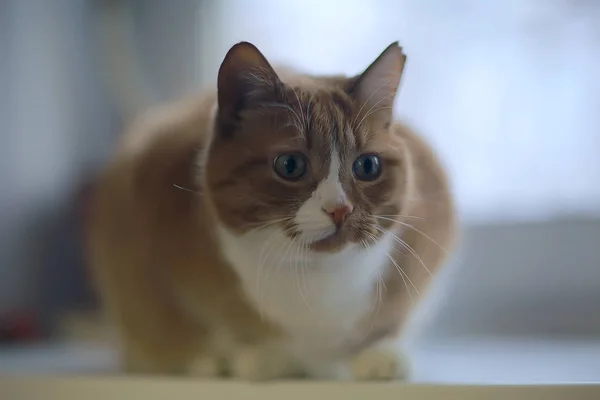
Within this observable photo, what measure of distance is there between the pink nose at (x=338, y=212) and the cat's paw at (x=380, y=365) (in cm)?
20

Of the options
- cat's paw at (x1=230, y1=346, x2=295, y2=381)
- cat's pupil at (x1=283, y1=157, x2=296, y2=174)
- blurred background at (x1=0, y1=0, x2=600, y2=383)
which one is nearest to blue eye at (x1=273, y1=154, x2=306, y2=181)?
cat's pupil at (x1=283, y1=157, x2=296, y2=174)

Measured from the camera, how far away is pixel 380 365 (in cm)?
79

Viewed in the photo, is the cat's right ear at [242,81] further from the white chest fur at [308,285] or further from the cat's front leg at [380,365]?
the cat's front leg at [380,365]

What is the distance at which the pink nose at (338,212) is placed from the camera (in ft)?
2.31

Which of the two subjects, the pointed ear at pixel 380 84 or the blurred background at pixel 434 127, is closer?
the pointed ear at pixel 380 84

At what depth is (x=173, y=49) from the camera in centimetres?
108

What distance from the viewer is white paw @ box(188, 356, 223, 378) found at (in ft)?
2.82

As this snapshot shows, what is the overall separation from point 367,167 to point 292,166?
0.29 ft

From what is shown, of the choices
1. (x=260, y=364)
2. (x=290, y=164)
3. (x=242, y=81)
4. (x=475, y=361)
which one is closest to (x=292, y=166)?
(x=290, y=164)

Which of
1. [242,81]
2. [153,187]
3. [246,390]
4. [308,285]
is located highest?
[242,81]

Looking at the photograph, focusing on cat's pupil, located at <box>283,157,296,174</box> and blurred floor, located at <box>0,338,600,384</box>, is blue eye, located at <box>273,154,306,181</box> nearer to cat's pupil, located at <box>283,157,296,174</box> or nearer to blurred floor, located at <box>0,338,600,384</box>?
cat's pupil, located at <box>283,157,296,174</box>

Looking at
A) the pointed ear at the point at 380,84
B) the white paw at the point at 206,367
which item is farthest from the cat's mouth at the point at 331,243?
the white paw at the point at 206,367

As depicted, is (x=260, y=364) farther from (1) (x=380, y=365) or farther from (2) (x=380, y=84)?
(2) (x=380, y=84)

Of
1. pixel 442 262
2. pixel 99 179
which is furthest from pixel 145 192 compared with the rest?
pixel 442 262
